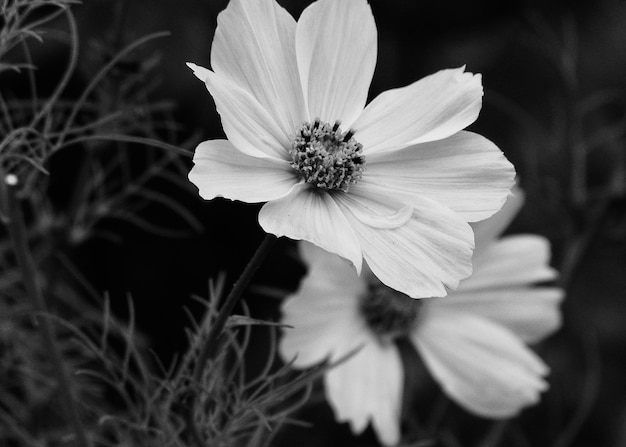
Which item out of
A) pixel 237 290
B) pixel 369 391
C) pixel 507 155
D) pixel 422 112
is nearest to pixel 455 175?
pixel 422 112

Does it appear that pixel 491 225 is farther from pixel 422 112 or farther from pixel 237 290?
pixel 237 290

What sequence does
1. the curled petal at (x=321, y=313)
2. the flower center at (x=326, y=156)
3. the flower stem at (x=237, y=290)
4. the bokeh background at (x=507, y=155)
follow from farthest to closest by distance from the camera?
the bokeh background at (x=507, y=155) < the curled petal at (x=321, y=313) < the flower center at (x=326, y=156) < the flower stem at (x=237, y=290)

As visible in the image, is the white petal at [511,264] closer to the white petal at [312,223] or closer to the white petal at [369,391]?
the white petal at [369,391]

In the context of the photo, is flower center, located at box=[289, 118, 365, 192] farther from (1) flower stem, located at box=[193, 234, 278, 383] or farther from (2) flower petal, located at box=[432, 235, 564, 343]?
(2) flower petal, located at box=[432, 235, 564, 343]

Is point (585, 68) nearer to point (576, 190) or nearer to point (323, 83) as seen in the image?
point (576, 190)

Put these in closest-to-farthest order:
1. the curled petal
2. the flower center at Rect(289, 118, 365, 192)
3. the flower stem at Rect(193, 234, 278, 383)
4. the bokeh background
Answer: the flower stem at Rect(193, 234, 278, 383)
the flower center at Rect(289, 118, 365, 192)
the curled petal
the bokeh background

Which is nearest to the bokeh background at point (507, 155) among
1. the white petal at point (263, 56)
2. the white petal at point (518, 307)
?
the white petal at point (518, 307)

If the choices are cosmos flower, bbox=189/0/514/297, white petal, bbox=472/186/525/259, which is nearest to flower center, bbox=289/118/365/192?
cosmos flower, bbox=189/0/514/297
